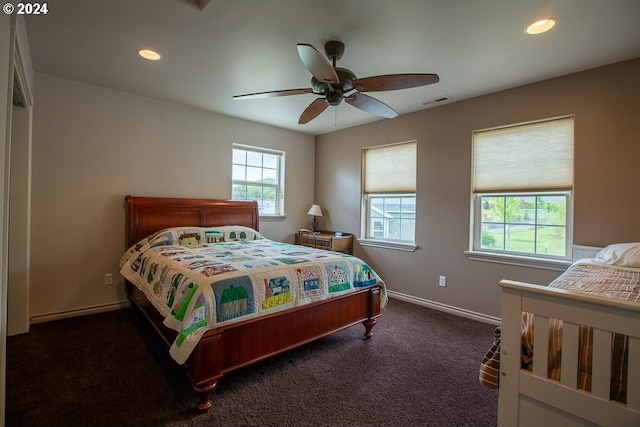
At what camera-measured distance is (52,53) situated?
2.55 metres

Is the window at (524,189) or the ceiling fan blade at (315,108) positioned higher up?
the ceiling fan blade at (315,108)

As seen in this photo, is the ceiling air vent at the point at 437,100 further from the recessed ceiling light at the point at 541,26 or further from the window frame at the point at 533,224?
the recessed ceiling light at the point at 541,26

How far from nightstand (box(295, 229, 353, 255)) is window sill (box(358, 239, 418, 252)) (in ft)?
0.71

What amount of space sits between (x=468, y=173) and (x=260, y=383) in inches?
118

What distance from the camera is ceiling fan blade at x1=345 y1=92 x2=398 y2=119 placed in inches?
89.7

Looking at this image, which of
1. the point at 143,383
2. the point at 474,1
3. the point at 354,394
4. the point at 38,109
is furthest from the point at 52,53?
the point at 354,394

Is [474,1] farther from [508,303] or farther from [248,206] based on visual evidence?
[248,206]

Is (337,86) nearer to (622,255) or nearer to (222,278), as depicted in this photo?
(222,278)

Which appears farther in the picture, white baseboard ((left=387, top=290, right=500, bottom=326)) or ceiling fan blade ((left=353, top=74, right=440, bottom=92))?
white baseboard ((left=387, top=290, right=500, bottom=326))

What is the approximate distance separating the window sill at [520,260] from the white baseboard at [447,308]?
609mm

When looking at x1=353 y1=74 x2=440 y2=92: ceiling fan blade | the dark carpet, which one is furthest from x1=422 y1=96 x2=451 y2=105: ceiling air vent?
the dark carpet

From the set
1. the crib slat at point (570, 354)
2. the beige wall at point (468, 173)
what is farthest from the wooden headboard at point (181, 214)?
the crib slat at point (570, 354)

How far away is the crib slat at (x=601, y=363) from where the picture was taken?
1.08 m

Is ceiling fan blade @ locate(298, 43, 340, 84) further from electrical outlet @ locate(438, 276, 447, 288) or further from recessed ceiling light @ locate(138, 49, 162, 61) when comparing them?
electrical outlet @ locate(438, 276, 447, 288)
